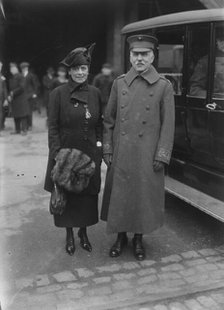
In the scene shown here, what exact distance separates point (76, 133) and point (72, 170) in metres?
0.36

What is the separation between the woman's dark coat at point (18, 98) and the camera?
10719 millimetres

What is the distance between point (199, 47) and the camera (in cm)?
450

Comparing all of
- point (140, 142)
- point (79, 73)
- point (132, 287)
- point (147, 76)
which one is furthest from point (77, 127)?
point (132, 287)

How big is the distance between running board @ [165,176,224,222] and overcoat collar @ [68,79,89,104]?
5.04ft

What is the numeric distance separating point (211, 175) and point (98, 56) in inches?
359

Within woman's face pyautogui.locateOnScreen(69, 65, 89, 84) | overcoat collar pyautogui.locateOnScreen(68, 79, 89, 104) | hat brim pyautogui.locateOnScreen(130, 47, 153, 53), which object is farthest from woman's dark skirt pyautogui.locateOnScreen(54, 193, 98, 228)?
hat brim pyautogui.locateOnScreen(130, 47, 153, 53)

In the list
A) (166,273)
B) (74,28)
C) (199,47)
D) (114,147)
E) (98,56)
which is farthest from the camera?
(98,56)

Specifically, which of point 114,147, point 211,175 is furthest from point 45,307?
point 211,175

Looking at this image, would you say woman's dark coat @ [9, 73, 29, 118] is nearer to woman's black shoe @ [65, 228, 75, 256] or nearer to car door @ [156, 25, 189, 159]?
car door @ [156, 25, 189, 159]

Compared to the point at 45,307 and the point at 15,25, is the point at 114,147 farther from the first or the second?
the point at 15,25

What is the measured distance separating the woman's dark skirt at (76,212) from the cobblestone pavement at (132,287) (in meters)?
0.45

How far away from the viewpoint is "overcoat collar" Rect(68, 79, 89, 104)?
3846mm

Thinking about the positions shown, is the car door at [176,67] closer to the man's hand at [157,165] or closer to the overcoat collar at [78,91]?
the man's hand at [157,165]

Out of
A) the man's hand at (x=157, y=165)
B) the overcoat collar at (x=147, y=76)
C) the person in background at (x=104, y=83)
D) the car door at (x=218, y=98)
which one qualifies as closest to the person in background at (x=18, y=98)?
the person in background at (x=104, y=83)
